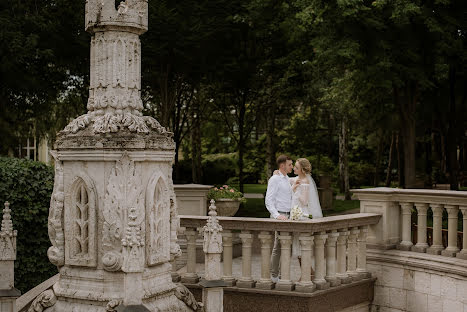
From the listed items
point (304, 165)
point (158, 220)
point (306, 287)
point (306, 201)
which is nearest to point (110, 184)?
A: point (158, 220)

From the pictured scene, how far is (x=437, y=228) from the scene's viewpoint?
9.73 m

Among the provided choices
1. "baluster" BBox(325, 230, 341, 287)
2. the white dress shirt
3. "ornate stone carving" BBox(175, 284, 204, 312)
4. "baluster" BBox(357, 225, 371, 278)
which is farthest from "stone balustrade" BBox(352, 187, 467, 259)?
"ornate stone carving" BBox(175, 284, 204, 312)

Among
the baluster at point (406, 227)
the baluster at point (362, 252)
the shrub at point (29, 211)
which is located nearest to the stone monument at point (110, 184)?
the baluster at point (362, 252)

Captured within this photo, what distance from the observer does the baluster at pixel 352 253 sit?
9.60m

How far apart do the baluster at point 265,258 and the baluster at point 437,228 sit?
269cm

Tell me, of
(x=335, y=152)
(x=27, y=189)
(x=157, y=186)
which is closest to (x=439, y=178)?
(x=335, y=152)

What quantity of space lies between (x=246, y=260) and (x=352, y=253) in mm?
1794

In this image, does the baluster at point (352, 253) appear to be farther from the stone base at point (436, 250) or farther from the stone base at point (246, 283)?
the stone base at point (246, 283)

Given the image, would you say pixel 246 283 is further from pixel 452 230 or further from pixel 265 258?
pixel 452 230

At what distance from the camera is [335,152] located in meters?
44.1

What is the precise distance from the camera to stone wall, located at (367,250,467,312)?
363 inches

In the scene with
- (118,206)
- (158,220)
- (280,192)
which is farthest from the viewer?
(280,192)

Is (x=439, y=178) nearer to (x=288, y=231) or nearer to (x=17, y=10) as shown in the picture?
(x=17, y=10)

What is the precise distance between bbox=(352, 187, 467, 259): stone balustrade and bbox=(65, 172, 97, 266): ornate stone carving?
228 inches
